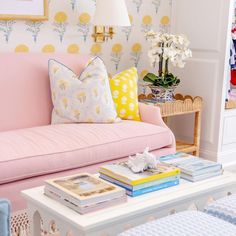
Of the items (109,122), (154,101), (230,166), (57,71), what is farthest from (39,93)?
(230,166)

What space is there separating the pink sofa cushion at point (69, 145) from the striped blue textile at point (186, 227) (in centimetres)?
87

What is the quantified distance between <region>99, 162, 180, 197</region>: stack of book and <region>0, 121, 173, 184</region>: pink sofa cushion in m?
0.45

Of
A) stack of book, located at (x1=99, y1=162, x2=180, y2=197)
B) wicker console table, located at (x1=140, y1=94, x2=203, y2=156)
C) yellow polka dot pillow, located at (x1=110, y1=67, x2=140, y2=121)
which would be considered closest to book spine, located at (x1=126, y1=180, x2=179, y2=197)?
stack of book, located at (x1=99, y1=162, x2=180, y2=197)

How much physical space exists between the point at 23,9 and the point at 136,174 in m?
1.72

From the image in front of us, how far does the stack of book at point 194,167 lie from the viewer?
2029mm

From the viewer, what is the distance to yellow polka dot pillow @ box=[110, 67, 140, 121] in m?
3.08

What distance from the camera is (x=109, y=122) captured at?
2.93 m

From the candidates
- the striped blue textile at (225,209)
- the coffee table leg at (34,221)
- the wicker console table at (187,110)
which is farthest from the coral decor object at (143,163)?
the wicker console table at (187,110)

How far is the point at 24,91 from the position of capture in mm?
2898

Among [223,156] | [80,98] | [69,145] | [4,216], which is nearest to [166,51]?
[80,98]

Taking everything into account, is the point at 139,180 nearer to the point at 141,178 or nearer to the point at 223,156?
the point at 141,178

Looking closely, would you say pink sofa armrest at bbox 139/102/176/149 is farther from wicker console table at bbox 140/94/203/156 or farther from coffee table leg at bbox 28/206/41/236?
coffee table leg at bbox 28/206/41/236

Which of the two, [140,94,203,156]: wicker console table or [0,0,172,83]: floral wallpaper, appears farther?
[140,94,203,156]: wicker console table

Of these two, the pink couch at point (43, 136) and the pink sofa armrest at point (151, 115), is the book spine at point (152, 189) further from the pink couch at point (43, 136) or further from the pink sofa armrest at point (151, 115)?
the pink sofa armrest at point (151, 115)
